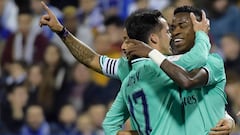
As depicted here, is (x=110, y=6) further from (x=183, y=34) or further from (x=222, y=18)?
(x=183, y=34)

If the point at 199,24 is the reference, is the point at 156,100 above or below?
below

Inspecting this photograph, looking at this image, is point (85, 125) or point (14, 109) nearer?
point (85, 125)

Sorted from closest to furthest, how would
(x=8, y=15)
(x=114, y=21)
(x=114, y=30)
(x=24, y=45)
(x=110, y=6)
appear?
(x=114, y=30) → (x=114, y=21) → (x=110, y=6) → (x=24, y=45) → (x=8, y=15)

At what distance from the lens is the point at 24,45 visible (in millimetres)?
11406

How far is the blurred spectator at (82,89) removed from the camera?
1014 cm

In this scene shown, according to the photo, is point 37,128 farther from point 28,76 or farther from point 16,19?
point 16,19

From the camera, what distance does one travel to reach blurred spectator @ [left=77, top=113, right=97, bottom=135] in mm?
9633

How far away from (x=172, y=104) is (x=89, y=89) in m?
5.02

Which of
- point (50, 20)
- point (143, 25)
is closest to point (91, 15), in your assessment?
point (50, 20)

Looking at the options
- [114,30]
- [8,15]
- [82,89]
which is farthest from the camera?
[8,15]

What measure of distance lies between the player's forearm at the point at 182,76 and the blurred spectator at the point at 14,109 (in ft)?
18.1

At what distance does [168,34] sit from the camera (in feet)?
17.4

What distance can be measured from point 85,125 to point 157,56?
4.73m

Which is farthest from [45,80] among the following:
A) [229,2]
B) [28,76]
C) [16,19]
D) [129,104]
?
[129,104]
